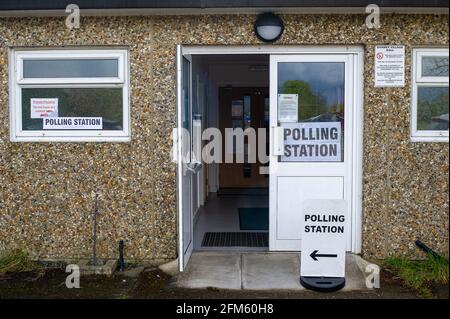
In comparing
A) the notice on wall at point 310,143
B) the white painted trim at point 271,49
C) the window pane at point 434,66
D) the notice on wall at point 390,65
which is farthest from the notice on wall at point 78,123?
the window pane at point 434,66

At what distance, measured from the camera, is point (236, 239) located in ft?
22.1

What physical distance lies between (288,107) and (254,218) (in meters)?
2.53

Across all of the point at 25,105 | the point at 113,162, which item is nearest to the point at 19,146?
the point at 25,105

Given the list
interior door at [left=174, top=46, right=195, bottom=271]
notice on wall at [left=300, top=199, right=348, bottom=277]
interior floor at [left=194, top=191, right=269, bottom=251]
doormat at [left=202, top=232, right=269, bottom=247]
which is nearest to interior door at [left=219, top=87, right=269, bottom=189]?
interior floor at [left=194, top=191, right=269, bottom=251]

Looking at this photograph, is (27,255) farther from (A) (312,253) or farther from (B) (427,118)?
(B) (427,118)

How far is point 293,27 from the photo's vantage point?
5699 millimetres

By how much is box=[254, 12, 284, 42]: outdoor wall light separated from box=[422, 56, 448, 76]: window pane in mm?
1640

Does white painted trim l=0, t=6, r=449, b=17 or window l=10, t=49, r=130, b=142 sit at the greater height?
white painted trim l=0, t=6, r=449, b=17

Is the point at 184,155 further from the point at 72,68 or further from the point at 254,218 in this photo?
the point at 254,218

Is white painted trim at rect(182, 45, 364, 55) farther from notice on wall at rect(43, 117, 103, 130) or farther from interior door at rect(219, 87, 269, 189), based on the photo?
interior door at rect(219, 87, 269, 189)

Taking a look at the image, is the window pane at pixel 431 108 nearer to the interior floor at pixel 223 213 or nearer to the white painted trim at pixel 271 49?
the white painted trim at pixel 271 49

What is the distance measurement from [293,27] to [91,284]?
343 cm

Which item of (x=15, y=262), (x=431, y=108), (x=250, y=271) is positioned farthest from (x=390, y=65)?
(x=15, y=262)

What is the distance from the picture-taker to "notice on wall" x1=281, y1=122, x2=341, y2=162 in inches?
236
